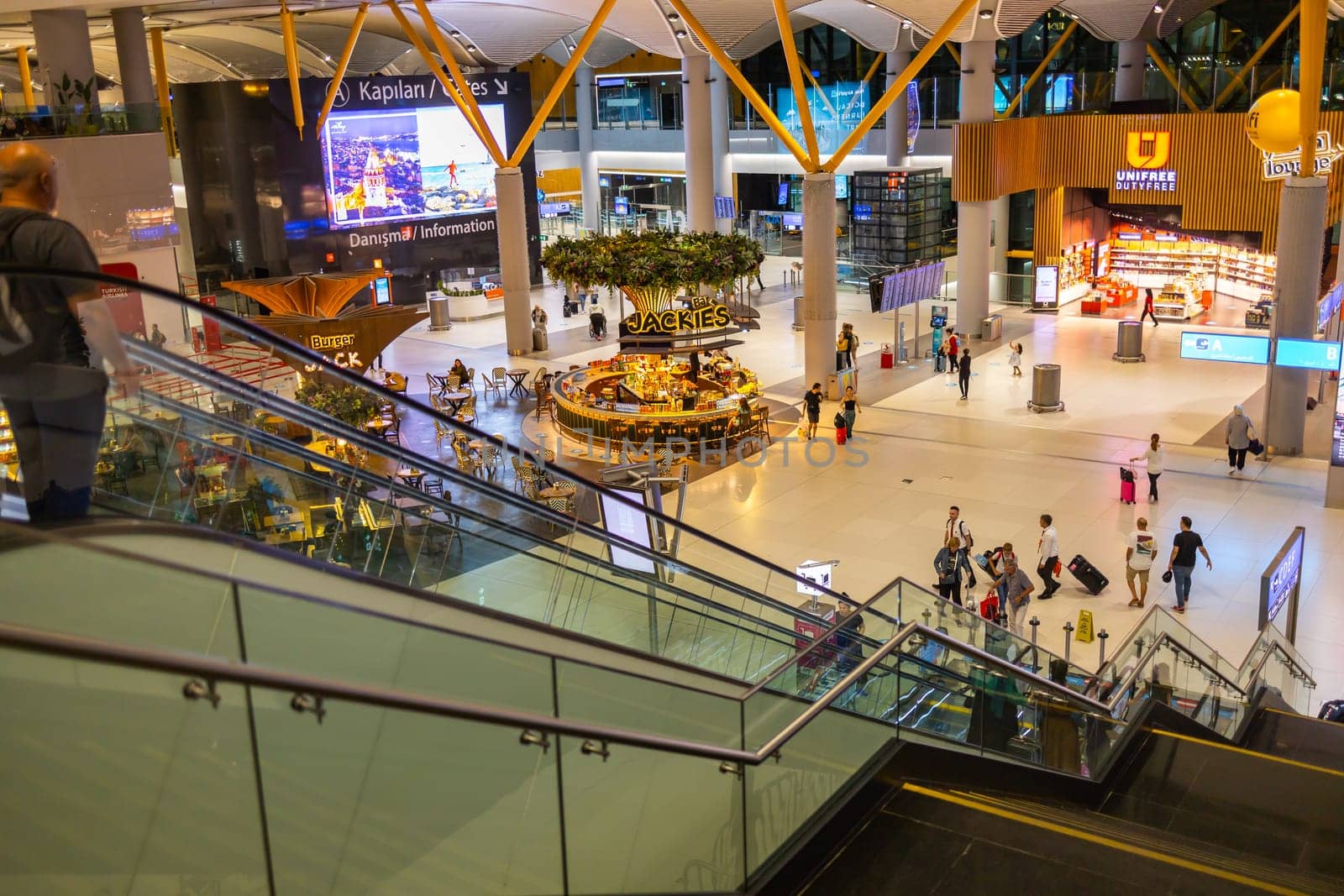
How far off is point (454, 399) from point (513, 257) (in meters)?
6.33

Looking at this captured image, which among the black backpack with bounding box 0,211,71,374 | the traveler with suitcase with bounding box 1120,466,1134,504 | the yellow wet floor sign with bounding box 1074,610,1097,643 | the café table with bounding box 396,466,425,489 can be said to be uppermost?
the black backpack with bounding box 0,211,71,374

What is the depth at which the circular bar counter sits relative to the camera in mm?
19469

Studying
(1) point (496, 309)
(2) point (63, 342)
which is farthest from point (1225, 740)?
(1) point (496, 309)

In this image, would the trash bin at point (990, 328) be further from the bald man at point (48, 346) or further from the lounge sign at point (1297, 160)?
the bald man at point (48, 346)

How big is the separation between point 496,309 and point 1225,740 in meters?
26.7

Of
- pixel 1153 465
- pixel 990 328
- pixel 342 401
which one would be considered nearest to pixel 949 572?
pixel 1153 465

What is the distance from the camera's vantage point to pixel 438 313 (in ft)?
101

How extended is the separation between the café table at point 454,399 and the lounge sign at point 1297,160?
13.1 m

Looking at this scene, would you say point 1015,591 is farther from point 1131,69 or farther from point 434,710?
point 1131,69

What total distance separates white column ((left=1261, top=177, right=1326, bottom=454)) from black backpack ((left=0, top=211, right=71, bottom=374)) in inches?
688

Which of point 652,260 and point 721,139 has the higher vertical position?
point 721,139

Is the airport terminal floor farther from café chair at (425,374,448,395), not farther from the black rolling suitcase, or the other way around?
café chair at (425,374,448,395)

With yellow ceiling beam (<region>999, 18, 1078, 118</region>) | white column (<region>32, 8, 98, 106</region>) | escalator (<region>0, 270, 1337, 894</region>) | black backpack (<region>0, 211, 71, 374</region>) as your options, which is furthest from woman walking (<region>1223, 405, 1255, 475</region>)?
white column (<region>32, 8, 98, 106</region>)

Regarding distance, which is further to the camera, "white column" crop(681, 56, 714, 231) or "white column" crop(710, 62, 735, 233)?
"white column" crop(710, 62, 735, 233)
